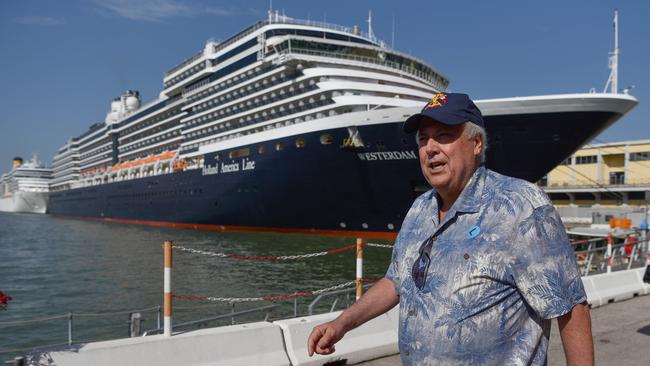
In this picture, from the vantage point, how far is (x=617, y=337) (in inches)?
197

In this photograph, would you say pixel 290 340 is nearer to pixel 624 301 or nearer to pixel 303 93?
pixel 624 301

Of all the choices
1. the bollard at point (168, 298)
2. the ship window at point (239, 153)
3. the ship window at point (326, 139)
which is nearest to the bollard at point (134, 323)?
the bollard at point (168, 298)

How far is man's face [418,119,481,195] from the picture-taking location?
1.67 m

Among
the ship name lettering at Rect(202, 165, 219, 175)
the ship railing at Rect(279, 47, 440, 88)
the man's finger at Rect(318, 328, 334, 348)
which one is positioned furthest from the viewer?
the ship name lettering at Rect(202, 165, 219, 175)

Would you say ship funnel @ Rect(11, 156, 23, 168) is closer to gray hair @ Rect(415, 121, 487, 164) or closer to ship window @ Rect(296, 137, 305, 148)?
ship window @ Rect(296, 137, 305, 148)

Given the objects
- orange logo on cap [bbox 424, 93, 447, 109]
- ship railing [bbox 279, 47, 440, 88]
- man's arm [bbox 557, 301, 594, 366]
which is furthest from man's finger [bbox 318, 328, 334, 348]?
ship railing [bbox 279, 47, 440, 88]

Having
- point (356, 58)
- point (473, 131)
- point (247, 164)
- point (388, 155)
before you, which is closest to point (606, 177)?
point (356, 58)

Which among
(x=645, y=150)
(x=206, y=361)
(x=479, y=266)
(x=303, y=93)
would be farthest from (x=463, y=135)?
(x=645, y=150)

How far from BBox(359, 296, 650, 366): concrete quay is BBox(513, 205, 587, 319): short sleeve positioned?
2982 millimetres

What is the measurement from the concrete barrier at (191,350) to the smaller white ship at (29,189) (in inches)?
3292

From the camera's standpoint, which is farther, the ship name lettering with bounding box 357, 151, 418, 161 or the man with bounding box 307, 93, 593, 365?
the ship name lettering with bounding box 357, 151, 418, 161

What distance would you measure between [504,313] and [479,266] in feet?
0.53

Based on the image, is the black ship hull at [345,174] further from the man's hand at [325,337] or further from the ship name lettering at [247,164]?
the man's hand at [325,337]

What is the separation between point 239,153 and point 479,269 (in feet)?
76.6
